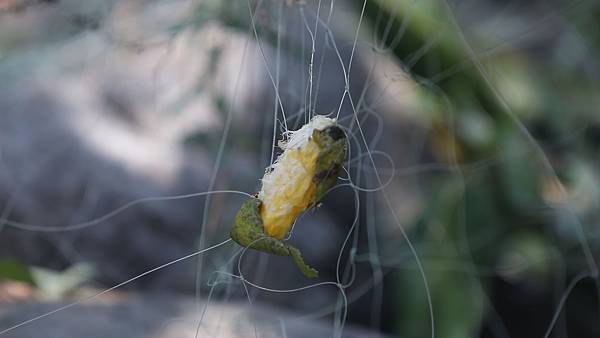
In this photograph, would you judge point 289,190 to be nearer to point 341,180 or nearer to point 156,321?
point 156,321

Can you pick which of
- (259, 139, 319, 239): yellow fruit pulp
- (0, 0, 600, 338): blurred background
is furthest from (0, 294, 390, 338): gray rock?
(259, 139, 319, 239): yellow fruit pulp

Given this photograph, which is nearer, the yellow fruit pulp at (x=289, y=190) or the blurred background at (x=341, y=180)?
the yellow fruit pulp at (x=289, y=190)

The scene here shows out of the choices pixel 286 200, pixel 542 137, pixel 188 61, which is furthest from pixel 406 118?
pixel 286 200

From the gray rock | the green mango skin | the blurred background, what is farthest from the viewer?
the blurred background

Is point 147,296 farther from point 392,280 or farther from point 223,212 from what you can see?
point 392,280

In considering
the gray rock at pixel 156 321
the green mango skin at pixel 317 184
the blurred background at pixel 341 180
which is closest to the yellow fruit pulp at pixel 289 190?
the green mango skin at pixel 317 184

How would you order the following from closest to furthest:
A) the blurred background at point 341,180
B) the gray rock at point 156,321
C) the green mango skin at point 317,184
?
the green mango skin at point 317,184
the gray rock at point 156,321
the blurred background at point 341,180

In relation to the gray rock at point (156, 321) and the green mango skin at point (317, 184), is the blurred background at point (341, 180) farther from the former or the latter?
the green mango skin at point (317, 184)

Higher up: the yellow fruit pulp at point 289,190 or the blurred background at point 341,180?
the yellow fruit pulp at point 289,190

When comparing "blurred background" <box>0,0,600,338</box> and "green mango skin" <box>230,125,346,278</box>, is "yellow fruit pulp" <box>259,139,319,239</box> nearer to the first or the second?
"green mango skin" <box>230,125,346,278</box>
